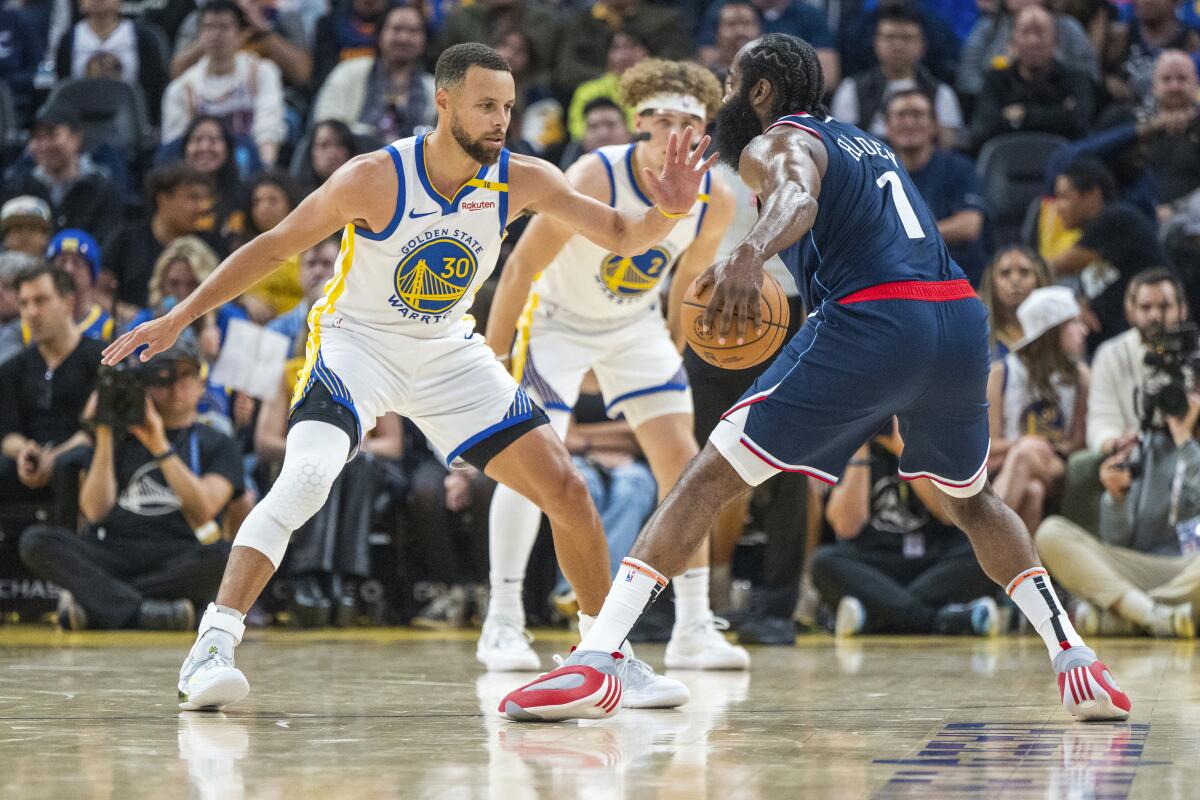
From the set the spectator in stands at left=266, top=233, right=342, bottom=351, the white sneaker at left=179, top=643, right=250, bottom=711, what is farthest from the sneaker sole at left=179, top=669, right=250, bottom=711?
the spectator in stands at left=266, top=233, right=342, bottom=351

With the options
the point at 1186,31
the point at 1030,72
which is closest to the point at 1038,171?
the point at 1030,72

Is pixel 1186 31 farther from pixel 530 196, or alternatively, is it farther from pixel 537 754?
pixel 537 754

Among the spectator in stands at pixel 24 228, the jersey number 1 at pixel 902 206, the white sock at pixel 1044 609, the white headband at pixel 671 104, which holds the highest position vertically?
the white headband at pixel 671 104

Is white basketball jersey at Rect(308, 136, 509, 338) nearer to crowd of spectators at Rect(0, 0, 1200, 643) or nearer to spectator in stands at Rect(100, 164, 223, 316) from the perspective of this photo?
crowd of spectators at Rect(0, 0, 1200, 643)

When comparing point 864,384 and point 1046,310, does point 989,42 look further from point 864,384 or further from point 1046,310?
point 864,384

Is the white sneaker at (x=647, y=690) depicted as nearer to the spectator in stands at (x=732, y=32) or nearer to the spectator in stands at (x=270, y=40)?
the spectator in stands at (x=732, y=32)

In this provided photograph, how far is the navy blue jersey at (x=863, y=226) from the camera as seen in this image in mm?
4324

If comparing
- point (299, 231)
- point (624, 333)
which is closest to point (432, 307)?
point (299, 231)

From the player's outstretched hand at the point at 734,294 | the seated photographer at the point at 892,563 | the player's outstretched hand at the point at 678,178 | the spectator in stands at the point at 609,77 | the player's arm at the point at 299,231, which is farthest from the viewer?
the spectator in stands at the point at 609,77

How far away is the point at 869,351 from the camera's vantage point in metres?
4.23

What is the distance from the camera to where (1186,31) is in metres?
11.8

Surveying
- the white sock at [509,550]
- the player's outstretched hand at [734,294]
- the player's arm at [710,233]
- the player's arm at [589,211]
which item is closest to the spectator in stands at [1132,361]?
the player's arm at [710,233]

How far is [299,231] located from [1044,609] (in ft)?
7.85

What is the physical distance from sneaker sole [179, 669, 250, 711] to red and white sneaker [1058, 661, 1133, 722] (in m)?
2.23
